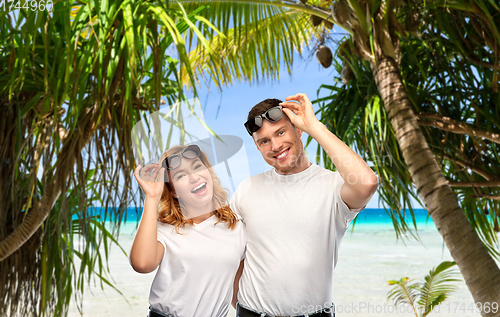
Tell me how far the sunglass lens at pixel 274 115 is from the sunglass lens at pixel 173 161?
19 cm

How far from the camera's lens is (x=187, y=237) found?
2.31ft

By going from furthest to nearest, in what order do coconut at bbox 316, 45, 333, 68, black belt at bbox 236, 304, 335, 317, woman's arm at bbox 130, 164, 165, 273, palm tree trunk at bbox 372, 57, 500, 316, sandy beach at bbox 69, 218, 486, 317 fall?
sandy beach at bbox 69, 218, 486, 317 < coconut at bbox 316, 45, 333, 68 < palm tree trunk at bbox 372, 57, 500, 316 < black belt at bbox 236, 304, 335, 317 < woman's arm at bbox 130, 164, 165, 273

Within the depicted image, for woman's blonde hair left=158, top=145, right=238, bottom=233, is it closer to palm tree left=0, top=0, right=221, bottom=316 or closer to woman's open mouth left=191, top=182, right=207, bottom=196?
woman's open mouth left=191, top=182, right=207, bottom=196

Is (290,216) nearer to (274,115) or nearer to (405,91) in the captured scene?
(274,115)

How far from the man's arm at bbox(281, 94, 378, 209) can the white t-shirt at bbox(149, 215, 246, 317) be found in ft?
0.78

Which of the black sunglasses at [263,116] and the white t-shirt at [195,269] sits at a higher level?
the black sunglasses at [263,116]

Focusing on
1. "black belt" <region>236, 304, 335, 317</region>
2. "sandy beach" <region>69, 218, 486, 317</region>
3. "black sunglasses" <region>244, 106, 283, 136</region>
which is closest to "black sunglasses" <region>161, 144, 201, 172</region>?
"black sunglasses" <region>244, 106, 283, 136</region>

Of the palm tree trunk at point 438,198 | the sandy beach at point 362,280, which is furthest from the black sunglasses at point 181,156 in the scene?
the sandy beach at point 362,280

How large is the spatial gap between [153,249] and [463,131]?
1.85m

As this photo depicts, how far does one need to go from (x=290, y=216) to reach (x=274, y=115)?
0.19 m

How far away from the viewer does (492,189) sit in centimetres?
267

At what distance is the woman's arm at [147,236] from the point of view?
65 centimetres

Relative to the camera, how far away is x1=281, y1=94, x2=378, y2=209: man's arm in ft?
2.13

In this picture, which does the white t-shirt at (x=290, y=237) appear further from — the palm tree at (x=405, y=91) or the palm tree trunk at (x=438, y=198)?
the palm tree trunk at (x=438, y=198)
